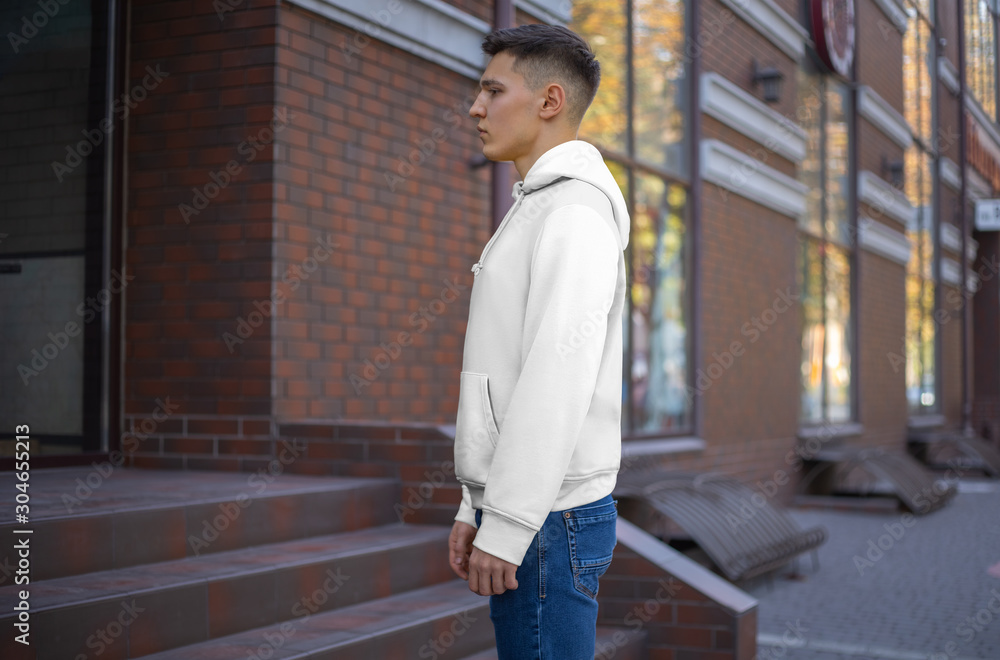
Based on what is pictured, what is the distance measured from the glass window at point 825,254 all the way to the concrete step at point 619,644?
835 cm

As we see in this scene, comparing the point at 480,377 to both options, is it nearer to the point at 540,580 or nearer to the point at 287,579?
the point at 540,580

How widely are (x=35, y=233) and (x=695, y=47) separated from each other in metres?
6.74

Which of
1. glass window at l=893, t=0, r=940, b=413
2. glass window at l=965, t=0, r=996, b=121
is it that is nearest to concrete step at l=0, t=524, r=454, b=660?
glass window at l=893, t=0, r=940, b=413

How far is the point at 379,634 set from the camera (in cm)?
393

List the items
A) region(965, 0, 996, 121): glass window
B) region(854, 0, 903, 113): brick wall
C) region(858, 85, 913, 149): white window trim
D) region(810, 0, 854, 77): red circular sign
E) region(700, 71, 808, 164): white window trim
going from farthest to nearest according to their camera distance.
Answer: region(965, 0, 996, 121): glass window
region(854, 0, 903, 113): brick wall
region(858, 85, 913, 149): white window trim
region(810, 0, 854, 77): red circular sign
region(700, 71, 808, 164): white window trim

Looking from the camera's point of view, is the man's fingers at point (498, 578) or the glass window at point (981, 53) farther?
the glass window at point (981, 53)

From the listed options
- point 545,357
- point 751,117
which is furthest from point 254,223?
point 751,117

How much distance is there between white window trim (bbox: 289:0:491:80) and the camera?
608 centimetres

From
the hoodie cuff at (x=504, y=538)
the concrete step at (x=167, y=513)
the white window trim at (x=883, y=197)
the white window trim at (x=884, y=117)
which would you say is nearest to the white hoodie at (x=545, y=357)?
the hoodie cuff at (x=504, y=538)

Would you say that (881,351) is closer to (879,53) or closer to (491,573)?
(879,53)

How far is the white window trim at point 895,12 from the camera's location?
1585 centimetres

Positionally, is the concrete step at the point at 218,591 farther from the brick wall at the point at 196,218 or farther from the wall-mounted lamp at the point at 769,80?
the wall-mounted lamp at the point at 769,80

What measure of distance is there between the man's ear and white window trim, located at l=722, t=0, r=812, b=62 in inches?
353

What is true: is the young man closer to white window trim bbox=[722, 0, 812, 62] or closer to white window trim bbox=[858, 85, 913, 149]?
white window trim bbox=[722, 0, 812, 62]
